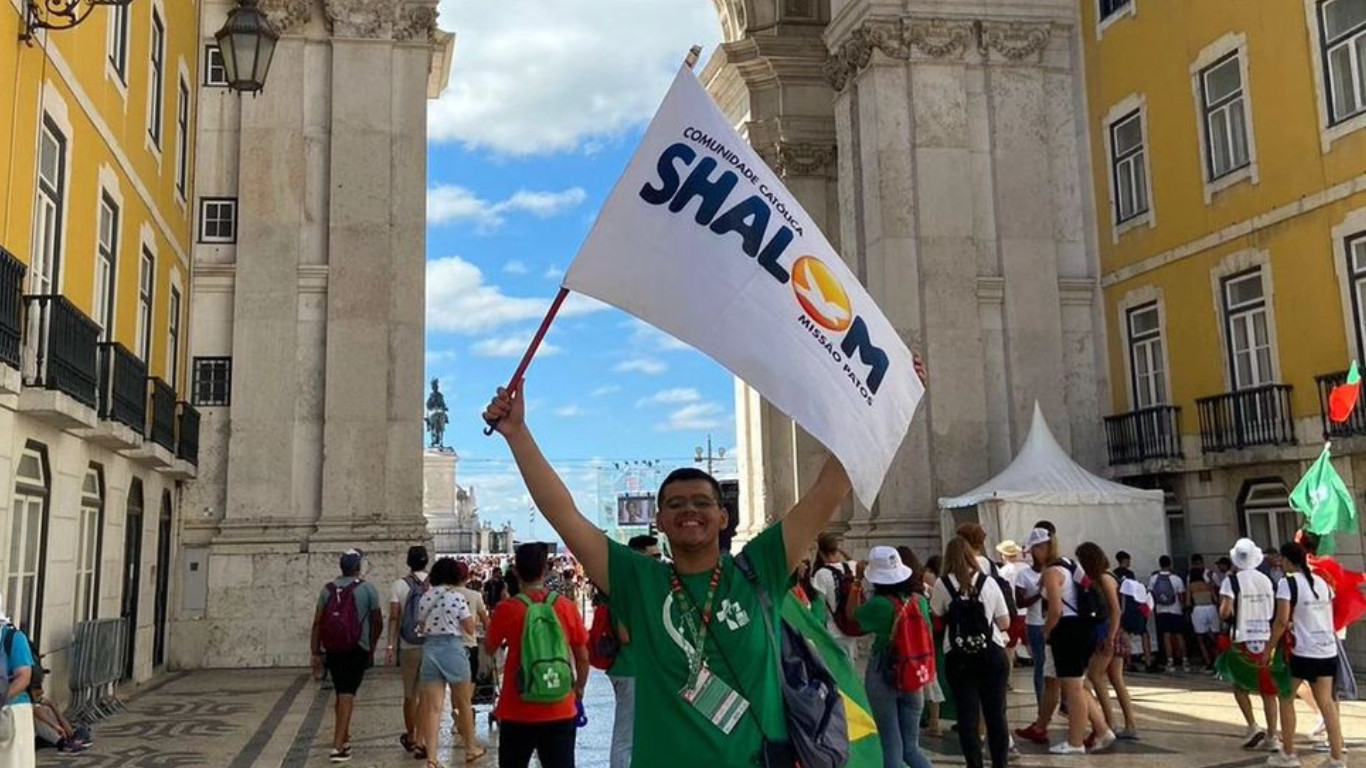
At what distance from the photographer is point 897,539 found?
20.7 metres

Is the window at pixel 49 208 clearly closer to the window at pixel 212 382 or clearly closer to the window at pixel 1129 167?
the window at pixel 212 382

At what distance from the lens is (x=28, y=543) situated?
1120 centimetres

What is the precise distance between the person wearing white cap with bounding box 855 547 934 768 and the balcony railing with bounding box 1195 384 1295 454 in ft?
37.5

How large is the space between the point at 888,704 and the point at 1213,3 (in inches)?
612

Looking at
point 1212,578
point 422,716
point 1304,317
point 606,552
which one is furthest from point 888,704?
point 1304,317

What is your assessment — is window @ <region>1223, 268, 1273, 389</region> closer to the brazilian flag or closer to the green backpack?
the green backpack

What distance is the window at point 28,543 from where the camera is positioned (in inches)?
421

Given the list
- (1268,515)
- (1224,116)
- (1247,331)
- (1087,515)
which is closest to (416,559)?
(1087,515)

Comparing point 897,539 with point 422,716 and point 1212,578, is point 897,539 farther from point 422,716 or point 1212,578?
point 422,716

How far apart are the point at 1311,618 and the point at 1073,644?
5.52ft

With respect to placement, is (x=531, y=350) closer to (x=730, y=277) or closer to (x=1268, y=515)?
(x=730, y=277)

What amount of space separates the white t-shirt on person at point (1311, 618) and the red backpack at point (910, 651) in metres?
3.25

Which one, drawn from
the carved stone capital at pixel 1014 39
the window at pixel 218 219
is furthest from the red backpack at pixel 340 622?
the carved stone capital at pixel 1014 39

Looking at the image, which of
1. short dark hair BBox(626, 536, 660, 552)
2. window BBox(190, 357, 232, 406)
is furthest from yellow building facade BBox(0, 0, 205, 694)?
short dark hair BBox(626, 536, 660, 552)
